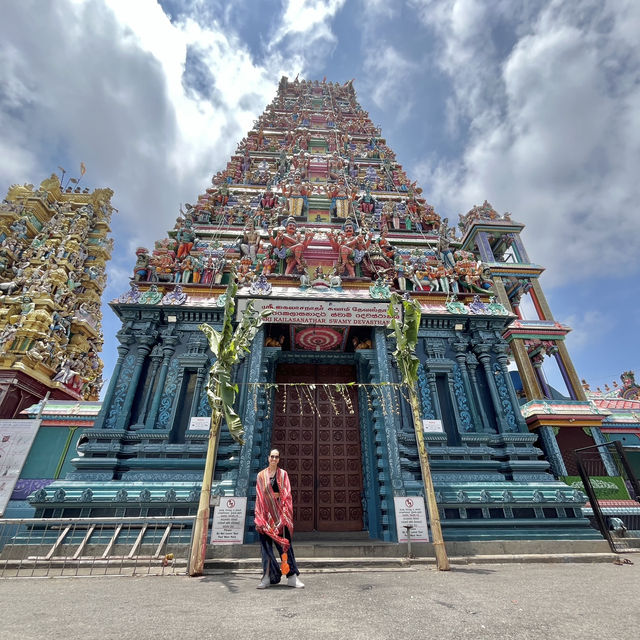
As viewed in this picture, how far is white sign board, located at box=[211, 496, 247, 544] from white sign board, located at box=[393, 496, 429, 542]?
337 cm

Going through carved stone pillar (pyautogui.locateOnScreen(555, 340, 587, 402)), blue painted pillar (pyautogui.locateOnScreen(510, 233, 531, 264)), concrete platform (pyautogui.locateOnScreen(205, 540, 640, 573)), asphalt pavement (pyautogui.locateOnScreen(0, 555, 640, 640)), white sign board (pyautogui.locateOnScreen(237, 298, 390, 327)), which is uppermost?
blue painted pillar (pyautogui.locateOnScreen(510, 233, 531, 264))

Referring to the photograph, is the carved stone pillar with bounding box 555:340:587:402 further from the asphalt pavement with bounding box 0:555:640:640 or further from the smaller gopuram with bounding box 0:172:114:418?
the smaller gopuram with bounding box 0:172:114:418

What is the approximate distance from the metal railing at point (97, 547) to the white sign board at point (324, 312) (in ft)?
17.2

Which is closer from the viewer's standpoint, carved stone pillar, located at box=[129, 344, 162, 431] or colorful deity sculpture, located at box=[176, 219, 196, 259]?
carved stone pillar, located at box=[129, 344, 162, 431]

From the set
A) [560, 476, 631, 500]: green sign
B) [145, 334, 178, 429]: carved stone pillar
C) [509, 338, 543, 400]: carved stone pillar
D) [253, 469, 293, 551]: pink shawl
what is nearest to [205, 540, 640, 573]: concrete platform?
[253, 469, 293, 551]: pink shawl

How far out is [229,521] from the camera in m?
7.08

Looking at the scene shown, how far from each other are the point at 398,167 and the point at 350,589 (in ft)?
73.5

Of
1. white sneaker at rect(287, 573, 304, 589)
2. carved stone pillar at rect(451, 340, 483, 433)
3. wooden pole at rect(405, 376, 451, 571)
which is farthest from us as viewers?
carved stone pillar at rect(451, 340, 483, 433)

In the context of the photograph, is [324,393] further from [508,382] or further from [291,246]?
[508,382]

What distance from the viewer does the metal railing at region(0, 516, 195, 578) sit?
6.25 metres

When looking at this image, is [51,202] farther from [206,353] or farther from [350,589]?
[350,589]

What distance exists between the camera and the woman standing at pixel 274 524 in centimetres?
475

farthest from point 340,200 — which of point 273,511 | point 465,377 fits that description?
point 273,511

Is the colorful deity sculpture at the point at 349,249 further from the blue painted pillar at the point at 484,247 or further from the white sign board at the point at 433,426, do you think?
the blue painted pillar at the point at 484,247
